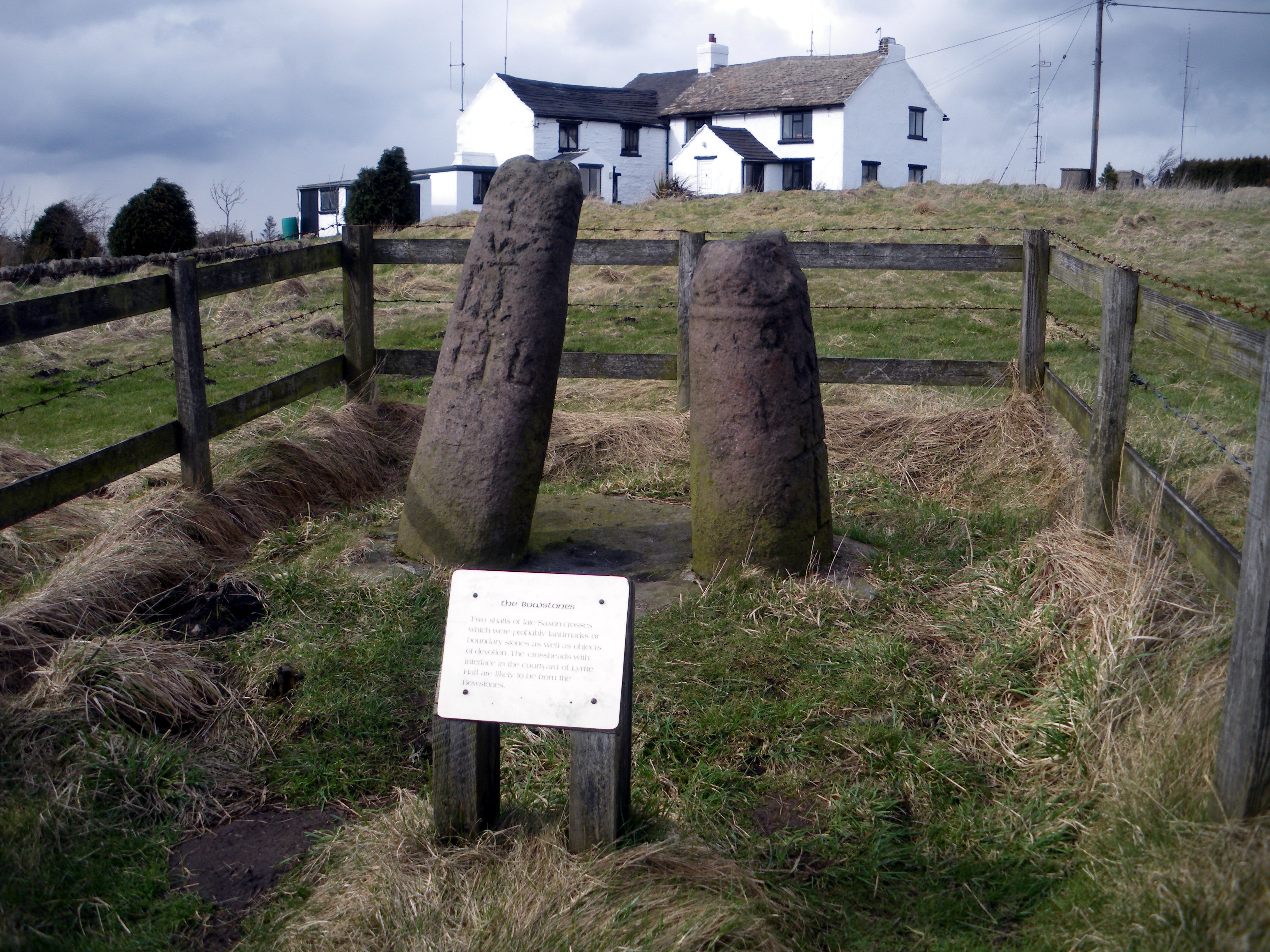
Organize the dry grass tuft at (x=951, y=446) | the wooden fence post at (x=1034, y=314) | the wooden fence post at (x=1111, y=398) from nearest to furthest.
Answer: the wooden fence post at (x=1111, y=398) < the dry grass tuft at (x=951, y=446) < the wooden fence post at (x=1034, y=314)

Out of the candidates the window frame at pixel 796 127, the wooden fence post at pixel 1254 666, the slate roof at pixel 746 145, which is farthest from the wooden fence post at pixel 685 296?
the window frame at pixel 796 127

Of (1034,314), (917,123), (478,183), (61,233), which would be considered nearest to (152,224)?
(61,233)

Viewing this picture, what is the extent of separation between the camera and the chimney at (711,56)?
5278 cm

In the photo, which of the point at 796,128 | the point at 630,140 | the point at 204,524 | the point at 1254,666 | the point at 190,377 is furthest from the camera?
the point at 630,140

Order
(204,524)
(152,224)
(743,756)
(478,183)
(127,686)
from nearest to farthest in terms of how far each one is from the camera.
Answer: (743,756), (127,686), (204,524), (152,224), (478,183)

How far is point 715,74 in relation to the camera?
51875 mm

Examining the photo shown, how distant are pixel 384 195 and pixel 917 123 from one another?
1137 inches

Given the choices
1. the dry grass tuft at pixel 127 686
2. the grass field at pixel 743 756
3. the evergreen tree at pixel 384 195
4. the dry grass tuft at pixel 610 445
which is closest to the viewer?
the grass field at pixel 743 756

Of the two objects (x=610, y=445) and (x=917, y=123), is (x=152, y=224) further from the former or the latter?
(x=917, y=123)

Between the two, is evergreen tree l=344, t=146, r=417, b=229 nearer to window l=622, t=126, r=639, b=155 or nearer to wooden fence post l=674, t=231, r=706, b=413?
window l=622, t=126, r=639, b=155

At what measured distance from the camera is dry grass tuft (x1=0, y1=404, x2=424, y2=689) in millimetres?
4203

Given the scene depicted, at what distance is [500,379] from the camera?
16.6ft

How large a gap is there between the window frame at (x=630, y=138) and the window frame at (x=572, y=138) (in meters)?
2.26

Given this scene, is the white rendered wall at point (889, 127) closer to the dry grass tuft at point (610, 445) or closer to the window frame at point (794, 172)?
the window frame at point (794, 172)
